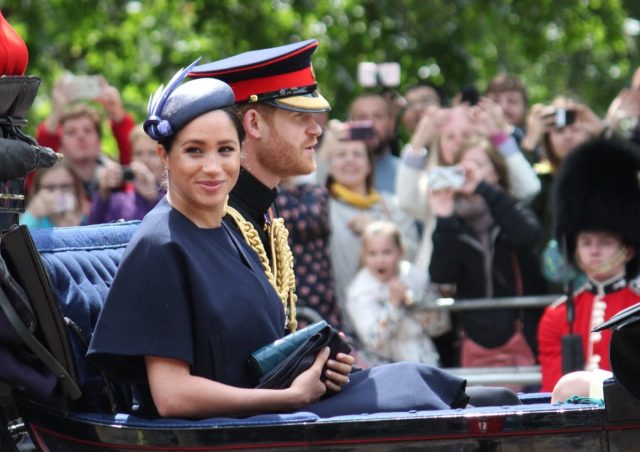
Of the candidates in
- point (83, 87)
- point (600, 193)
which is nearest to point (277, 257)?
point (600, 193)

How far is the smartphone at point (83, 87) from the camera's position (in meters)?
8.97

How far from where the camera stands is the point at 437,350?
823 cm

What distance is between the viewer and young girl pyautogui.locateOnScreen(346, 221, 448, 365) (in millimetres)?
7859

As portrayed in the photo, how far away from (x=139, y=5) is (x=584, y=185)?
7.62 metres

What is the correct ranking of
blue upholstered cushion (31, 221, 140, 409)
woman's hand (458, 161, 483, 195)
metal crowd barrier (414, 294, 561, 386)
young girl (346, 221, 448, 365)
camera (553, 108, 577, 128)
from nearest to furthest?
blue upholstered cushion (31, 221, 140, 409), metal crowd barrier (414, 294, 561, 386), young girl (346, 221, 448, 365), woman's hand (458, 161, 483, 195), camera (553, 108, 577, 128)

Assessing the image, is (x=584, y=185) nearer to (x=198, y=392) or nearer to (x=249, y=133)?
(x=249, y=133)

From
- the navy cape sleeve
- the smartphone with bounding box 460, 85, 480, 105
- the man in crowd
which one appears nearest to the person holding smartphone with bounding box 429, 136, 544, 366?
the smartphone with bounding box 460, 85, 480, 105

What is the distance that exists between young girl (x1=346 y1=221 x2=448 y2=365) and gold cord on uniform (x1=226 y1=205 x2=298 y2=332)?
2766 millimetres

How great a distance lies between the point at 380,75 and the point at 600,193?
2563 mm

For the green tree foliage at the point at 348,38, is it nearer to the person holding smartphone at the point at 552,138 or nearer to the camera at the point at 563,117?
the person holding smartphone at the point at 552,138

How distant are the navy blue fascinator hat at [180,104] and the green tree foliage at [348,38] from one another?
25.8 ft

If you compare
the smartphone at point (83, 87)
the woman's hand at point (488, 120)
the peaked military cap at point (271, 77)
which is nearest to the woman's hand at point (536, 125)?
the woman's hand at point (488, 120)

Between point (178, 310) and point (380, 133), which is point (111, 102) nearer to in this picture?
point (380, 133)

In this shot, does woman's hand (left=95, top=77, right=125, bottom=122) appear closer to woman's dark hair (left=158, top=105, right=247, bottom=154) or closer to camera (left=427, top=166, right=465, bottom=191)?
camera (left=427, top=166, right=465, bottom=191)
